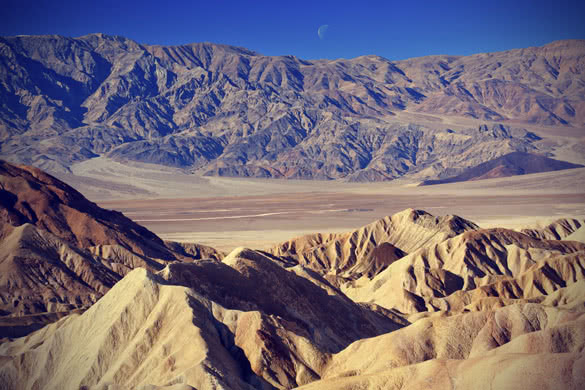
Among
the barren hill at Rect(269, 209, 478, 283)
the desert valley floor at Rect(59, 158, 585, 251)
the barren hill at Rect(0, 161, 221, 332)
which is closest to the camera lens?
the barren hill at Rect(0, 161, 221, 332)

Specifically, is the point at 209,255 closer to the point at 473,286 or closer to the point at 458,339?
the point at 473,286

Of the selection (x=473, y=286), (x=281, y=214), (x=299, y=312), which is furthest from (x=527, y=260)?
(x=281, y=214)

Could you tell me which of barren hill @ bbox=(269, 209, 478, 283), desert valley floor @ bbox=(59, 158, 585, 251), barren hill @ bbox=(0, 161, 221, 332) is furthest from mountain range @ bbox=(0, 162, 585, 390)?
desert valley floor @ bbox=(59, 158, 585, 251)

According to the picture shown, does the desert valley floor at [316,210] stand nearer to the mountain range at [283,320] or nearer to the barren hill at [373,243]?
the barren hill at [373,243]

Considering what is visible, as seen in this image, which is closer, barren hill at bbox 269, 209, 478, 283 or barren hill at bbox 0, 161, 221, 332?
barren hill at bbox 0, 161, 221, 332

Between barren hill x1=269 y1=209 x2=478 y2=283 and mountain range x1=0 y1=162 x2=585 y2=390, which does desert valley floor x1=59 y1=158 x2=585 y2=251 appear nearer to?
barren hill x1=269 y1=209 x2=478 y2=283

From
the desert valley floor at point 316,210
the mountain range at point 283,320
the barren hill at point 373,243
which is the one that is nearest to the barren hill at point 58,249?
the mountain range at point 283,320

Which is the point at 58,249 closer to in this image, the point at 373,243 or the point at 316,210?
the point at 373,243

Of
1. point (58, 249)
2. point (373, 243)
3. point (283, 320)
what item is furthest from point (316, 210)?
point (283, 320)

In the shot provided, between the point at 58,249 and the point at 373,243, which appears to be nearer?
the point at 58,249
